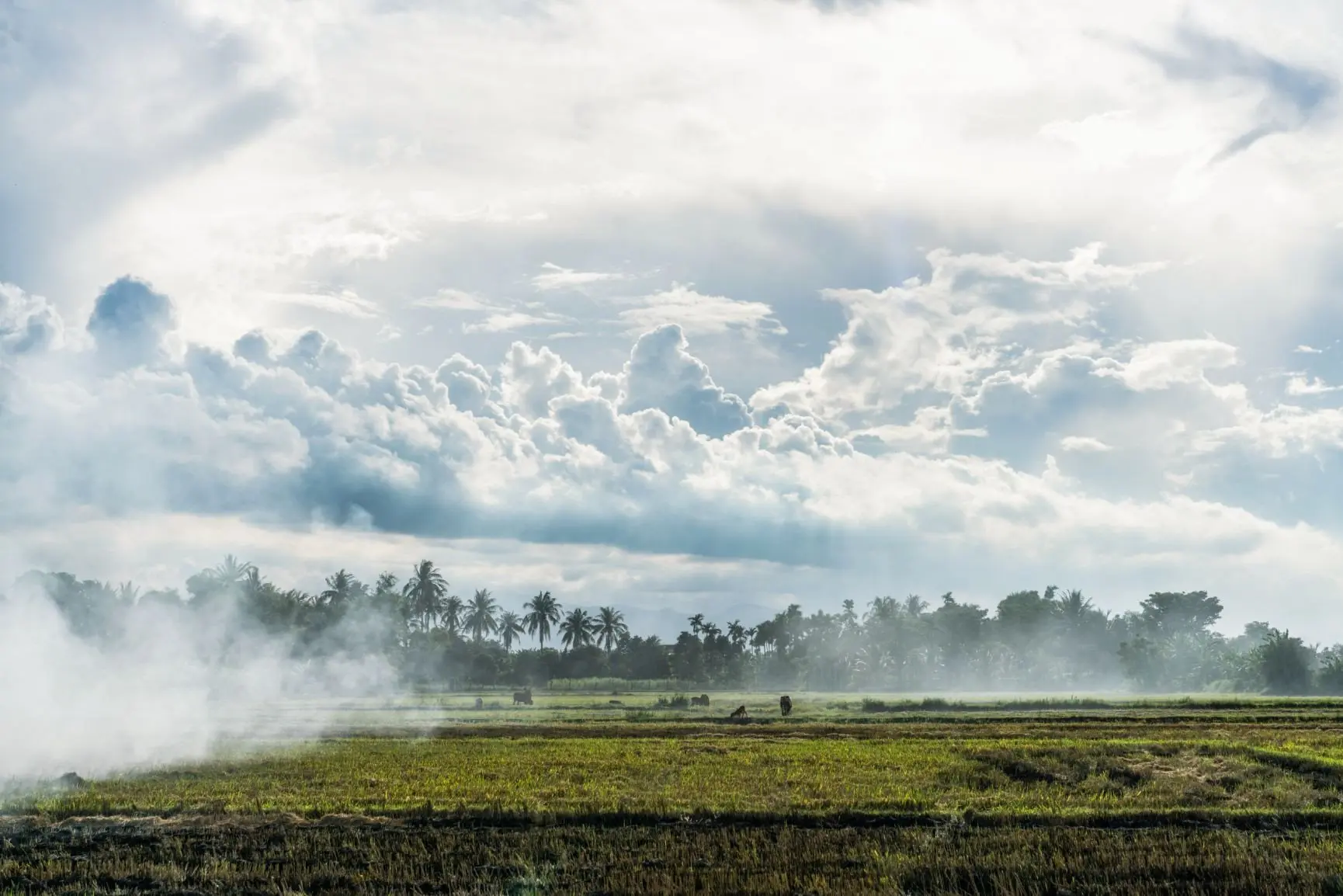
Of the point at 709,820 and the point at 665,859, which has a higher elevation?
the point at 665,859

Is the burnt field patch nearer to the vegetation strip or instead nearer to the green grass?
the vegetation strip

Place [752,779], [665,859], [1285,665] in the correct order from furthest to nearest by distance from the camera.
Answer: [1285,665], [752,779], [665,859]

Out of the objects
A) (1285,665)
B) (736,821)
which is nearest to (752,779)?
(736,821)

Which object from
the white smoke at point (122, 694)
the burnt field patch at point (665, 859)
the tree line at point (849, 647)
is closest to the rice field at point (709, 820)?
the burnt field patch at point (665, 859)

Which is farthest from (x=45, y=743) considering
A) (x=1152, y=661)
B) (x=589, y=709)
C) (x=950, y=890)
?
(x=1152, y=661)

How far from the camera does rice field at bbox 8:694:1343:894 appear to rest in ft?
52.1

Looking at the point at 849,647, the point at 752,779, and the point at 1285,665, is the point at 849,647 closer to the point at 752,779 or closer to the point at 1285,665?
the point at 1285,665

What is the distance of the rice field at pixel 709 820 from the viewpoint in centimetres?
1589

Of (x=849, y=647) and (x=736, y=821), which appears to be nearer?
(x=736, y=821)

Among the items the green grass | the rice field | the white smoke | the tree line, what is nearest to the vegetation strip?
the rice field

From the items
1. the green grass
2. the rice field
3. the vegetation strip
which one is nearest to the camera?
the rice field

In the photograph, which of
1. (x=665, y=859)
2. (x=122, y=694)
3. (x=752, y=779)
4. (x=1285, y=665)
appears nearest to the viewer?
(x=665, y=859)

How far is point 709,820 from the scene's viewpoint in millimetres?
20328

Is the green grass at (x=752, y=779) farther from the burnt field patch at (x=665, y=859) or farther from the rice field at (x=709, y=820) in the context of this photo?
the burnt field patch at (x=665, y=859)
